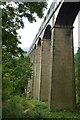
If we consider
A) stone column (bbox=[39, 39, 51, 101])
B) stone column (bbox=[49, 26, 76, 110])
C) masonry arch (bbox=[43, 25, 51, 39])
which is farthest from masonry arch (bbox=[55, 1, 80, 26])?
stone column (bbox=[39, 39, 51, 101])

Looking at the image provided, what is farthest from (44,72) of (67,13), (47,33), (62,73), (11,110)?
(11,110)

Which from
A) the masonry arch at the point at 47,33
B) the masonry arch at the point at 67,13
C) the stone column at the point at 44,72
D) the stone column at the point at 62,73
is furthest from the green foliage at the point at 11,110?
the stone column at the point at 44,72

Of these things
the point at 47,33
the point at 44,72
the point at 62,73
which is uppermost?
the point at 47,33

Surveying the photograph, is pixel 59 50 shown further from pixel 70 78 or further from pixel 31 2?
pixel 31 2

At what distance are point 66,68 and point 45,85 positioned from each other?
11797 millimetres

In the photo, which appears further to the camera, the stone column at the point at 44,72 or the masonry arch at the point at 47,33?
the stone column at the point at 44,72

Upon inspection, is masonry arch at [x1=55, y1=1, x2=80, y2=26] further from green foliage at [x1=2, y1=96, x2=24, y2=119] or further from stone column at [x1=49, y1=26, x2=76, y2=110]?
green foliage at [x1=2, y1=96, x2=24, y2=119]

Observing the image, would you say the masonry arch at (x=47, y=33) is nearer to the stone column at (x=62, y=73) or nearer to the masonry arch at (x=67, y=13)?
the stone column at (x=62, y=73)

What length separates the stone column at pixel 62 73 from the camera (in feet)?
80.4

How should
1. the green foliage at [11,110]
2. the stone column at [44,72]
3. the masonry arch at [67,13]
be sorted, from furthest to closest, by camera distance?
1. the stone column at [44,72]
2. the masonry arch at [67,13]
3. the green foliage at [11,110]

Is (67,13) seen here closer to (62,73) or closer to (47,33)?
(62,73)

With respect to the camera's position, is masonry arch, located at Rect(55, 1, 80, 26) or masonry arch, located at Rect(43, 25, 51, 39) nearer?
masonry arch, located at Rect(55, 1, 80, 26)

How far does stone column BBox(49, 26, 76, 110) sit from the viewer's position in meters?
24.5

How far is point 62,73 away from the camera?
2467 centimetres
